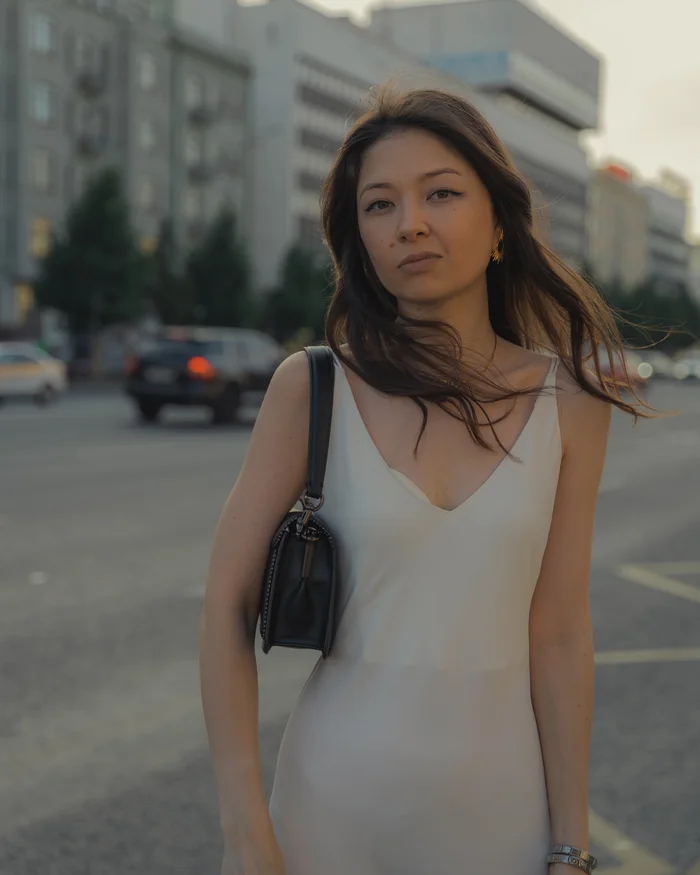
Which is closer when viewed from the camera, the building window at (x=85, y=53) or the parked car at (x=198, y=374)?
the parked car at (x=198, y=374)

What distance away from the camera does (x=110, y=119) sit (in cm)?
6103

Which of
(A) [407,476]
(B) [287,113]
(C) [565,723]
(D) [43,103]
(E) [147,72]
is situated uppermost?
(B) [287,113]

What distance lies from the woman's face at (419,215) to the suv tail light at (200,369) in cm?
2008

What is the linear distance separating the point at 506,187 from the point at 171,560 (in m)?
6.93

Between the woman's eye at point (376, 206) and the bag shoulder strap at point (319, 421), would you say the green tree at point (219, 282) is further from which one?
the bag shoulder strap at point (319, 421)

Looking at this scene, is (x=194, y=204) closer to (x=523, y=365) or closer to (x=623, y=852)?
(x=623, y=852)

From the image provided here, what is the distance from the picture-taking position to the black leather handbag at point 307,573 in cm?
179

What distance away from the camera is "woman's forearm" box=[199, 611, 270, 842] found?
5.70 ft

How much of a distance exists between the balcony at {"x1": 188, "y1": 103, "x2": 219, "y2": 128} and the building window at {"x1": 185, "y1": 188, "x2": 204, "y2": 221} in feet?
11.2

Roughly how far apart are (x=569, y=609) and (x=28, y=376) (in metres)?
30.1

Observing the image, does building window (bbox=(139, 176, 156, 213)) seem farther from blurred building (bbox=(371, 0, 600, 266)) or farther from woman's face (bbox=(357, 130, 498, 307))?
woman's face (bbox=(357, 130, 498, 307))

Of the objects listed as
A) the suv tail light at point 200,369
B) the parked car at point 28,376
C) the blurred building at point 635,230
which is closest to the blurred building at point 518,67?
the blurred building at point 635,230

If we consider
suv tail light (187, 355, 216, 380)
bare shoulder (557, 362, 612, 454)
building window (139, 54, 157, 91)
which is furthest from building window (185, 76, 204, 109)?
bare shoulder (557, 362, 612, 454)

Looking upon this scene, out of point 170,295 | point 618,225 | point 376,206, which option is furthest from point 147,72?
point 618,225
